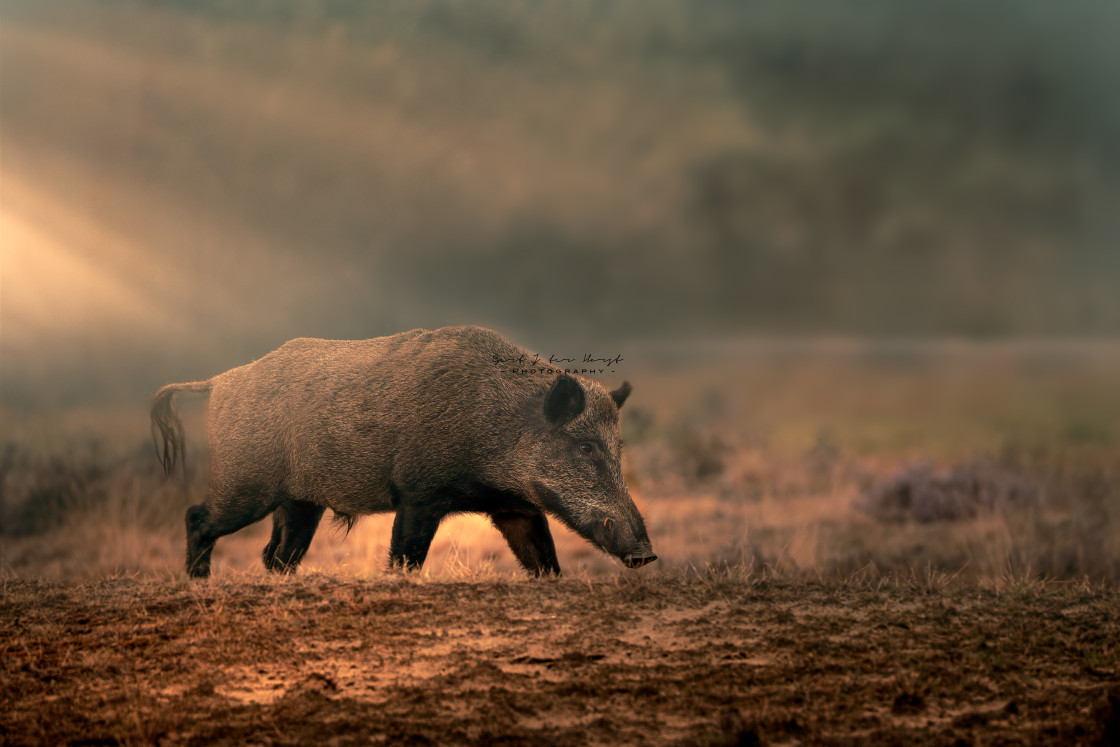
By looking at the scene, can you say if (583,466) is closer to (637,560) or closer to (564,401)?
(564,401)

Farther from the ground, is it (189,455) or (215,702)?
(189,455)

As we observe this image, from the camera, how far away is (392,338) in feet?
30.4

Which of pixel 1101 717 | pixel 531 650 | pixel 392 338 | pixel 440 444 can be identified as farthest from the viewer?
pixel 392 338

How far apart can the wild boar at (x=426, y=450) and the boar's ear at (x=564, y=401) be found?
0.01 meters

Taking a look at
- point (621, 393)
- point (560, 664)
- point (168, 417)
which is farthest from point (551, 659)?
point (168, 417)

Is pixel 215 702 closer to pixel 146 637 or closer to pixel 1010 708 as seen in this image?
pixel 146 637

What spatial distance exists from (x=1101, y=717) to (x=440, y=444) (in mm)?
5071

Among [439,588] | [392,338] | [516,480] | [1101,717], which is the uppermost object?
[392,338]

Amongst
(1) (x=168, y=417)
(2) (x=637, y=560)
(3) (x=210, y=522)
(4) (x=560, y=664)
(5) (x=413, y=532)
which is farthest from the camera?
(1) (x=168, y=417)

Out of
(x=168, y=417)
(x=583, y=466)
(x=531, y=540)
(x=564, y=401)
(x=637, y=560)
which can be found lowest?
(x=637, y=560)

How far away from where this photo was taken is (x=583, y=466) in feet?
26.4

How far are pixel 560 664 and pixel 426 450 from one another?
305 cm

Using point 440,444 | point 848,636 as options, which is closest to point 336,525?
point 440,444

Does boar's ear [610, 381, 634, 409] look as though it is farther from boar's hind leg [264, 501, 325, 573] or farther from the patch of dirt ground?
boar's hind leg [264, 501, 325, 573]
